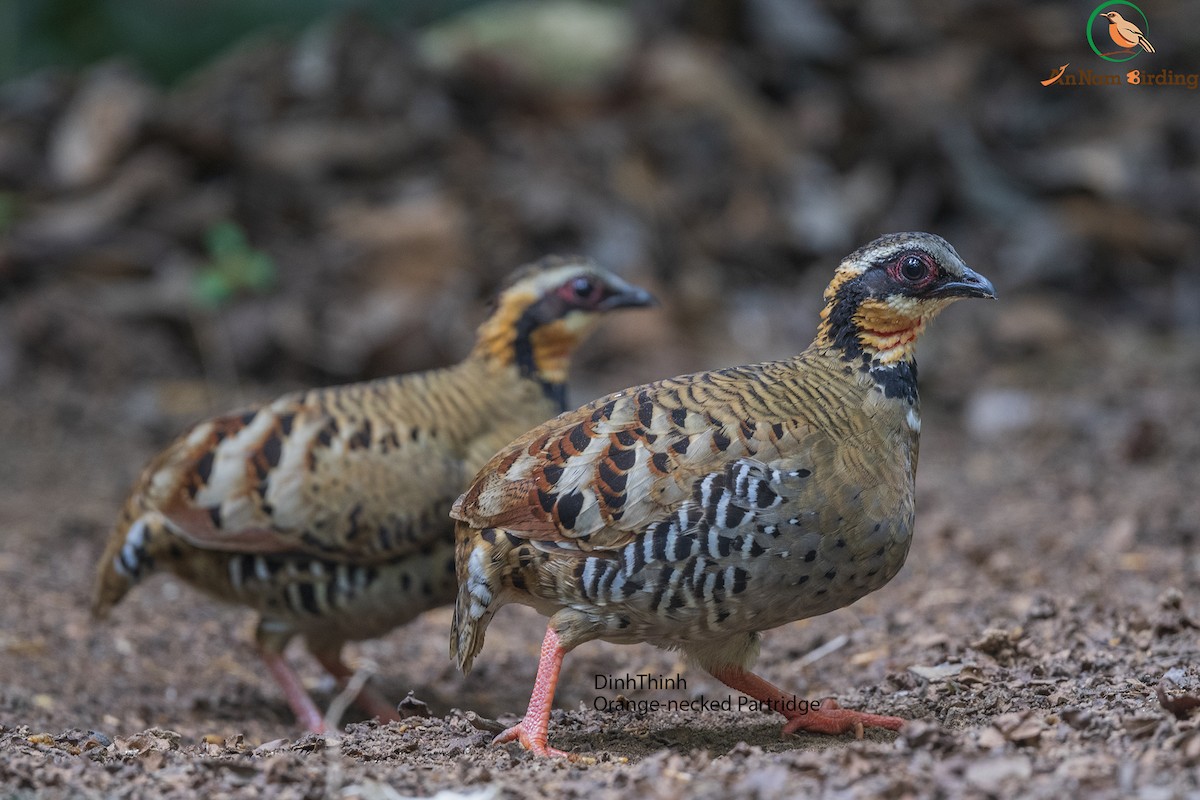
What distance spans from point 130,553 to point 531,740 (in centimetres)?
235

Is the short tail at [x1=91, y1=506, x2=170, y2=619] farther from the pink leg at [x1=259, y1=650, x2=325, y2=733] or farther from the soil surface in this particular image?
the pink leg at [x1=259, y1=650, x2=325, y2=733]

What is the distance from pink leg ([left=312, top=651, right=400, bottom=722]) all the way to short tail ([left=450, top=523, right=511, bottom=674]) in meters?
1.31

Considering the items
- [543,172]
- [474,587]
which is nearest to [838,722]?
[474,587]

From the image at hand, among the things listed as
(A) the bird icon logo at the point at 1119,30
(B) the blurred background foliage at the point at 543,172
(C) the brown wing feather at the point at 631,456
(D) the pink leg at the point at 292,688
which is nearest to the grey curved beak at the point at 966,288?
(C) the brown wing feather at the point at 631,456

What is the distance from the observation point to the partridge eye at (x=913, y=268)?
4.26 meters

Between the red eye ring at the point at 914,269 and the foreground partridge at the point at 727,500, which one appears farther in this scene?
the red eye ring at the point at 914,269

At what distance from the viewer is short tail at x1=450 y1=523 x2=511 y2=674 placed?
4.27 meters

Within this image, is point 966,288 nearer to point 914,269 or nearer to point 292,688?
point 914,269

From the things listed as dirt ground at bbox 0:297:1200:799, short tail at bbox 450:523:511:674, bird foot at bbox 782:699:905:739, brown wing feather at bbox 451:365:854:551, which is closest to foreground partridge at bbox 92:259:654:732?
dirt ground at bbox 0:297:1200:799

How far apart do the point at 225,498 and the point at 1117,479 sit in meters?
5.42

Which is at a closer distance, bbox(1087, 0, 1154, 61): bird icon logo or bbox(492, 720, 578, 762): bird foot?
bbox(492, 720, 578, 762): bird foot

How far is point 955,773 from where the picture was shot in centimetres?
313

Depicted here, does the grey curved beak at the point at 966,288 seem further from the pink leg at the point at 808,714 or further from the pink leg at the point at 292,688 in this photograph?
the pink leg at the point at 292,688

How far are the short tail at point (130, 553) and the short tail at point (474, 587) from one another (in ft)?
5.59
